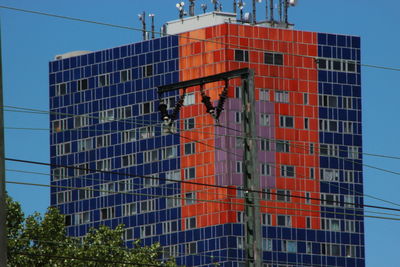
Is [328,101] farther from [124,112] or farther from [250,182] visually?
[250,182]

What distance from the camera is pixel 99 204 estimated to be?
194m

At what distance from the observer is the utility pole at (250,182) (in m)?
64.1

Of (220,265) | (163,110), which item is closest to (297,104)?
(220,265)

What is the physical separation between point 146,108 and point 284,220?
1778 cm

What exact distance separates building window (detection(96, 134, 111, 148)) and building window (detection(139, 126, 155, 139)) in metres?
4.04

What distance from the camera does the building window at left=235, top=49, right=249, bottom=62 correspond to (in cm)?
18262

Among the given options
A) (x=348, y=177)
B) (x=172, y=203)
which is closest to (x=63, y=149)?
(x=172, y=203)

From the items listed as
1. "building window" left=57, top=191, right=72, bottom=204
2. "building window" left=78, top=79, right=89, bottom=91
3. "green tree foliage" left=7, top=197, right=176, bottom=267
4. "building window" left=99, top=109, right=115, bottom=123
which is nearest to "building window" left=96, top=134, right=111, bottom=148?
"building window" left=99, top=109, right=115, bottom=123

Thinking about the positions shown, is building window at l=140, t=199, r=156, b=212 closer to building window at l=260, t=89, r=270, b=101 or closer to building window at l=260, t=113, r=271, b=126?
building window at l=260, t=113, r=271, b=126

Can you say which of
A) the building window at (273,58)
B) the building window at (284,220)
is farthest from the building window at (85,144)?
the building window at (284,220)

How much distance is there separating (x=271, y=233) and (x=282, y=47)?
17277 millimetres

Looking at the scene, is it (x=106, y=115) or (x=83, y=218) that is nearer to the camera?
(x=83, y=218)

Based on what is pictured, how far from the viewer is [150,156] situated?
188750 millimetres

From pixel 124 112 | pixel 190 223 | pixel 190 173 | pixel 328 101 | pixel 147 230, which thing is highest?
pixel 124 112
